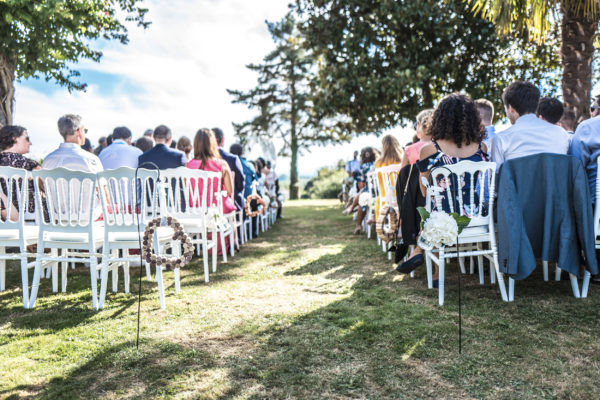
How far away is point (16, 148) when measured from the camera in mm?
4746

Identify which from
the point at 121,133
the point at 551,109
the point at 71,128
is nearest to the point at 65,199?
the point at 71,128

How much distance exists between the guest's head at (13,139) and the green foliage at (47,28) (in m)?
3.47

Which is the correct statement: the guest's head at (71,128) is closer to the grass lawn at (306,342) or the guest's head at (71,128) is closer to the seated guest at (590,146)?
the grass lawn at (306,342)

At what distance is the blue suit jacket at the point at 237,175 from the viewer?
6.93 m

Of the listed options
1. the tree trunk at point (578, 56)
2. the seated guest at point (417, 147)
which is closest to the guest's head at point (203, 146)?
the seated guest at point (417, 147)

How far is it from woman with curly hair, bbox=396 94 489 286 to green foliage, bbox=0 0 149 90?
6839 millimetres

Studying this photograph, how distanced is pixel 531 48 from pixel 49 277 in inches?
605

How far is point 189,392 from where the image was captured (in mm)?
2232

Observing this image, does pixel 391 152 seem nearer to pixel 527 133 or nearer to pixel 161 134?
pixel 527 133

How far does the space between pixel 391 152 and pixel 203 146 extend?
280 centimetres

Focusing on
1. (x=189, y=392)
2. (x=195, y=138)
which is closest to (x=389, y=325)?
(x=189, y=392)

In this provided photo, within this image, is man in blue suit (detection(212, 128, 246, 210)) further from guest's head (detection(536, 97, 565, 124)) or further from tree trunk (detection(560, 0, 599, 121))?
tree trunk (detection(560, 0, 599, 121))

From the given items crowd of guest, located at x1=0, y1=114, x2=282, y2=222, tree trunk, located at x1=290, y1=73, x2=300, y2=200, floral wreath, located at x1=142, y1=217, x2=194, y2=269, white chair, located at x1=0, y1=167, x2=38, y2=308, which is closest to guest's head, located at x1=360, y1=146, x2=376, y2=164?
crowd of guest, located at x1=0, y1=114, x2=282, y2=222

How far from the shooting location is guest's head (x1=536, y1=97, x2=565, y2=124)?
4738 millimetres
